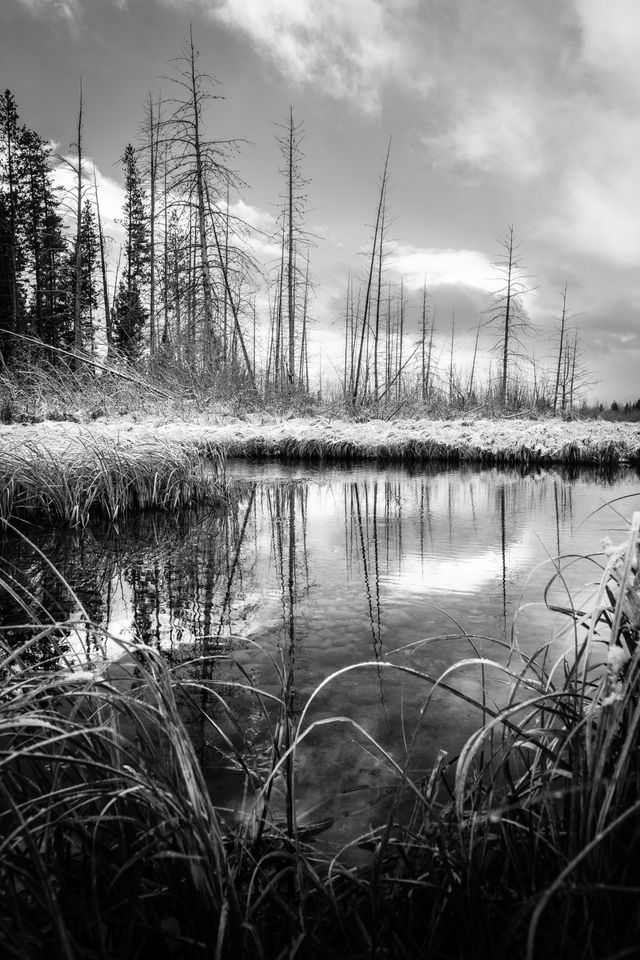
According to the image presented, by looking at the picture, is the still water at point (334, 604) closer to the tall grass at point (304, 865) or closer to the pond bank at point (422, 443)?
the tall grass at point (304, 865)

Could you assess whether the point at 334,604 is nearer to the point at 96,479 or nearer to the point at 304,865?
the point at 304,865

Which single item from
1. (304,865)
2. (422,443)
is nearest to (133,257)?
(422,443)

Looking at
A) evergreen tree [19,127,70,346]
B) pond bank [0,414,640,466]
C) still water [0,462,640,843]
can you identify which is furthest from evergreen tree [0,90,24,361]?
still water [0,462,640,843]

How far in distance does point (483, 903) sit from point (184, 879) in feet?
1.79

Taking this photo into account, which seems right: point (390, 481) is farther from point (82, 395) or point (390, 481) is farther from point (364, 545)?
point (82, 395)

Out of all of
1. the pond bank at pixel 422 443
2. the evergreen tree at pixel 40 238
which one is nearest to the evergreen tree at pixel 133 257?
the evergreen tree at pixel 40 238

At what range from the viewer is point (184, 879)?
98 cm

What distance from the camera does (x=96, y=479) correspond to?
570cm

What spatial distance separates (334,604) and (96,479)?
11.7 feet

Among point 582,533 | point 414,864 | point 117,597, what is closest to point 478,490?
point 582,533

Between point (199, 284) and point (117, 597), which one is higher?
point (199, 284)

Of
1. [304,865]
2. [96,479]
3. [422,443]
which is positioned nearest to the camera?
[304,865]

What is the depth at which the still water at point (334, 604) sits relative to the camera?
5.39ft

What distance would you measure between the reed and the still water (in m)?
0.32
